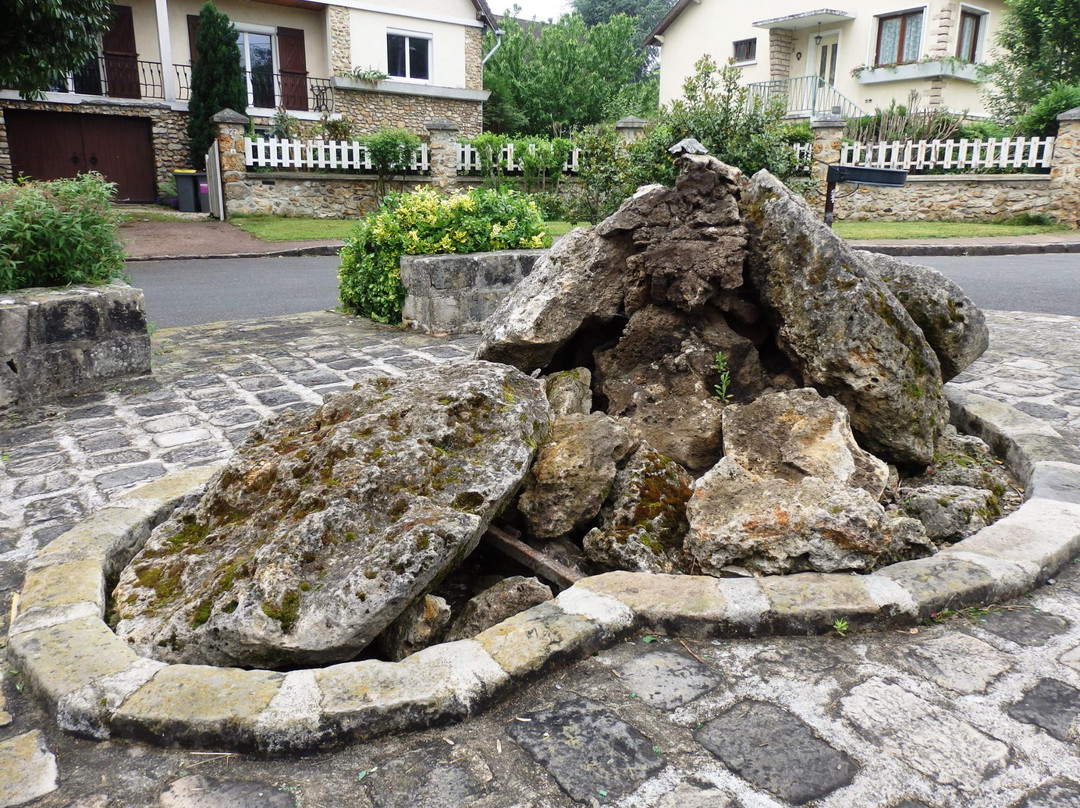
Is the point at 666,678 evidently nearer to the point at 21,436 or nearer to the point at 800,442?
the point at 800,442

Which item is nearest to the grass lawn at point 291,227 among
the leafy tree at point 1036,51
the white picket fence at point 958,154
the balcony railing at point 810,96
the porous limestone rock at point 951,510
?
the white picket fence at point 958,154

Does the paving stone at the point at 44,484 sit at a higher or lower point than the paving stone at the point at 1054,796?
lower

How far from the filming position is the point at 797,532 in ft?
9.15

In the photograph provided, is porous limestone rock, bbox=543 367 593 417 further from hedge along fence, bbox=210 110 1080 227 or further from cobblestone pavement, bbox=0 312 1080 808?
hedge along fence, bbox=210 110 1080 227

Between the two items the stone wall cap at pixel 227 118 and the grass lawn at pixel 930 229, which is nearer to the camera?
the grass lawn at pixel 930 229

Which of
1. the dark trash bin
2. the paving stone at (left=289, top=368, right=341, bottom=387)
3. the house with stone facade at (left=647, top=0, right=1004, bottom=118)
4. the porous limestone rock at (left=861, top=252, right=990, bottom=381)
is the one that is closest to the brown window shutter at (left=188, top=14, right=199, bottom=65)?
the dark trash bin

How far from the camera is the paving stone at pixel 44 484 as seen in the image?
3.96m

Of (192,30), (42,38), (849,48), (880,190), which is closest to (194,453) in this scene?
(42,38)

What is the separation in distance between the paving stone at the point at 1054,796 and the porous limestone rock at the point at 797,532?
939 millimetres

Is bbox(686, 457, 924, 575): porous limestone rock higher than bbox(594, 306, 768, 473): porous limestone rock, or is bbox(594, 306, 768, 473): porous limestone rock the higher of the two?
bbox(594, 306, 768, 473): porous limestone rock

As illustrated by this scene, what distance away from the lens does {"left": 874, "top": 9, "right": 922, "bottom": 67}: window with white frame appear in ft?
88.3

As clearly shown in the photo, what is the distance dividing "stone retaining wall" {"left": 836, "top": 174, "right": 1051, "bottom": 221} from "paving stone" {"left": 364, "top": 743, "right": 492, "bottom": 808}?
18.0m

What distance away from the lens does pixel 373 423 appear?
2941 mm

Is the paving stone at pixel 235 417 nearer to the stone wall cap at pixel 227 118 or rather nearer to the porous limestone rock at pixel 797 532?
the porous limestone rock at pixel 797 532
